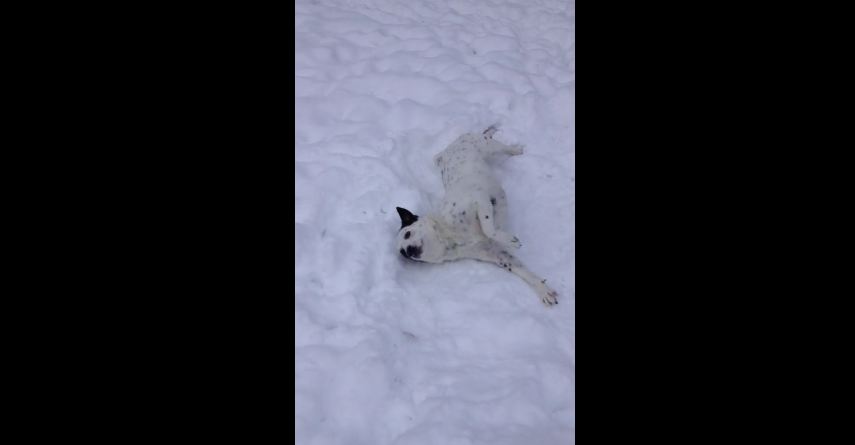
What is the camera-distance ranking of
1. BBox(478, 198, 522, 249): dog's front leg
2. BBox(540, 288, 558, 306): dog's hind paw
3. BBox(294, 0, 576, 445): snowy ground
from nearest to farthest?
BBox(294, 0, 576, 445): snowy ground
BBox(540, 288, 558, 306): dog's hind paw
BBox(478, 198, 522, 249): dog's front leg

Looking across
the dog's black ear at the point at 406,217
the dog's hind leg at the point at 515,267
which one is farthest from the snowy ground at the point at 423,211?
the dog's black ear at the point at 406,217

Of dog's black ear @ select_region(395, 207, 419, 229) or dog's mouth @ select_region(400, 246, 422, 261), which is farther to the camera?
dog's black ear @ select_region(395, 207, 419, 229)

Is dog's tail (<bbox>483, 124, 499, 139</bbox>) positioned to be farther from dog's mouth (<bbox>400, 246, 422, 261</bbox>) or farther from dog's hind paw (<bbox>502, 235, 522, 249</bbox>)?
dog's mouth (<bbox>400, 246, 422, 261</bbox>)

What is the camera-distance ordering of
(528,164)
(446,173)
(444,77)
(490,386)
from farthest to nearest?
(444,77)
(528,164)
(446,173)
(490,386)

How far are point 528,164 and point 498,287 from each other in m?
1.23

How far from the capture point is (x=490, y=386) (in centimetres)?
251

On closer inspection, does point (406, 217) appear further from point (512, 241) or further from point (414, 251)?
point (512, 241)

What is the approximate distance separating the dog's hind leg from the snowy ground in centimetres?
5

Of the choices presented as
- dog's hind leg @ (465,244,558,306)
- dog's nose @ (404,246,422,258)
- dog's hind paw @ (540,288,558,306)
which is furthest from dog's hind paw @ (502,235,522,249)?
dog's nose @ (404,246,422,258)

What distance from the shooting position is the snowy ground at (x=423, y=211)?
95.0 inches

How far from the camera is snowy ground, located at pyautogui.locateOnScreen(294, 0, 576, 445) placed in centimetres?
241

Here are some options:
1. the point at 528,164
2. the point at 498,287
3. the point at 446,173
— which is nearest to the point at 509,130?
the point at 528,164

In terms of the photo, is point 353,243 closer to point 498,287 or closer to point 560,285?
point 498,287

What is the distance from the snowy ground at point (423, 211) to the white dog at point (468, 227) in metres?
0.09
